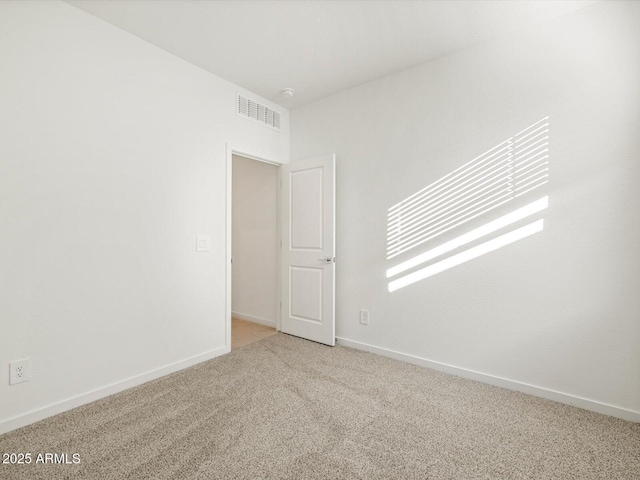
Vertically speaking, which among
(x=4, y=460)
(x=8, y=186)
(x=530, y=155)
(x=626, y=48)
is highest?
(x=626, y=48)

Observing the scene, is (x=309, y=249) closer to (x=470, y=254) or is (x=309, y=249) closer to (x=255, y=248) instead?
(x=255, y=248)

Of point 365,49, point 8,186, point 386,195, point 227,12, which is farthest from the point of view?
point 386,195

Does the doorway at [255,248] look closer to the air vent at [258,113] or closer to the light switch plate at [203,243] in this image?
the air vent at [258,113]

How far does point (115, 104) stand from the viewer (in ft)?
7.36

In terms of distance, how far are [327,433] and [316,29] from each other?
9.03ft

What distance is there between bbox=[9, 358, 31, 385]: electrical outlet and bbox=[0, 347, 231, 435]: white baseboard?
214 millimetres

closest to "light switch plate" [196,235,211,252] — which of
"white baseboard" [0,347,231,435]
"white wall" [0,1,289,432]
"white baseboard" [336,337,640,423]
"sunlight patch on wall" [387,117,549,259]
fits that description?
"white wall" [0,1,289,432]

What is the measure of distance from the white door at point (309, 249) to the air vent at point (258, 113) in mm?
519

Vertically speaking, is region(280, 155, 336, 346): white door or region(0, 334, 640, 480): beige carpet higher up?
region(280, 155, 336, 346): white door

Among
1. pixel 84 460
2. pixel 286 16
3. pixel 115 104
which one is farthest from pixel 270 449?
pixel 286 16

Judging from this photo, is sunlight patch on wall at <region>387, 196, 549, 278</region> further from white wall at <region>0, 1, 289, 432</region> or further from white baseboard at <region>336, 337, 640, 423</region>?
white wall at <region>0, 1, 289, 432</region>

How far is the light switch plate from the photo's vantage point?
280 centimetres

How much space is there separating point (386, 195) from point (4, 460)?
3082 millimetres

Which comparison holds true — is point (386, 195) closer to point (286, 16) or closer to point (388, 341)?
point (388, 341)
